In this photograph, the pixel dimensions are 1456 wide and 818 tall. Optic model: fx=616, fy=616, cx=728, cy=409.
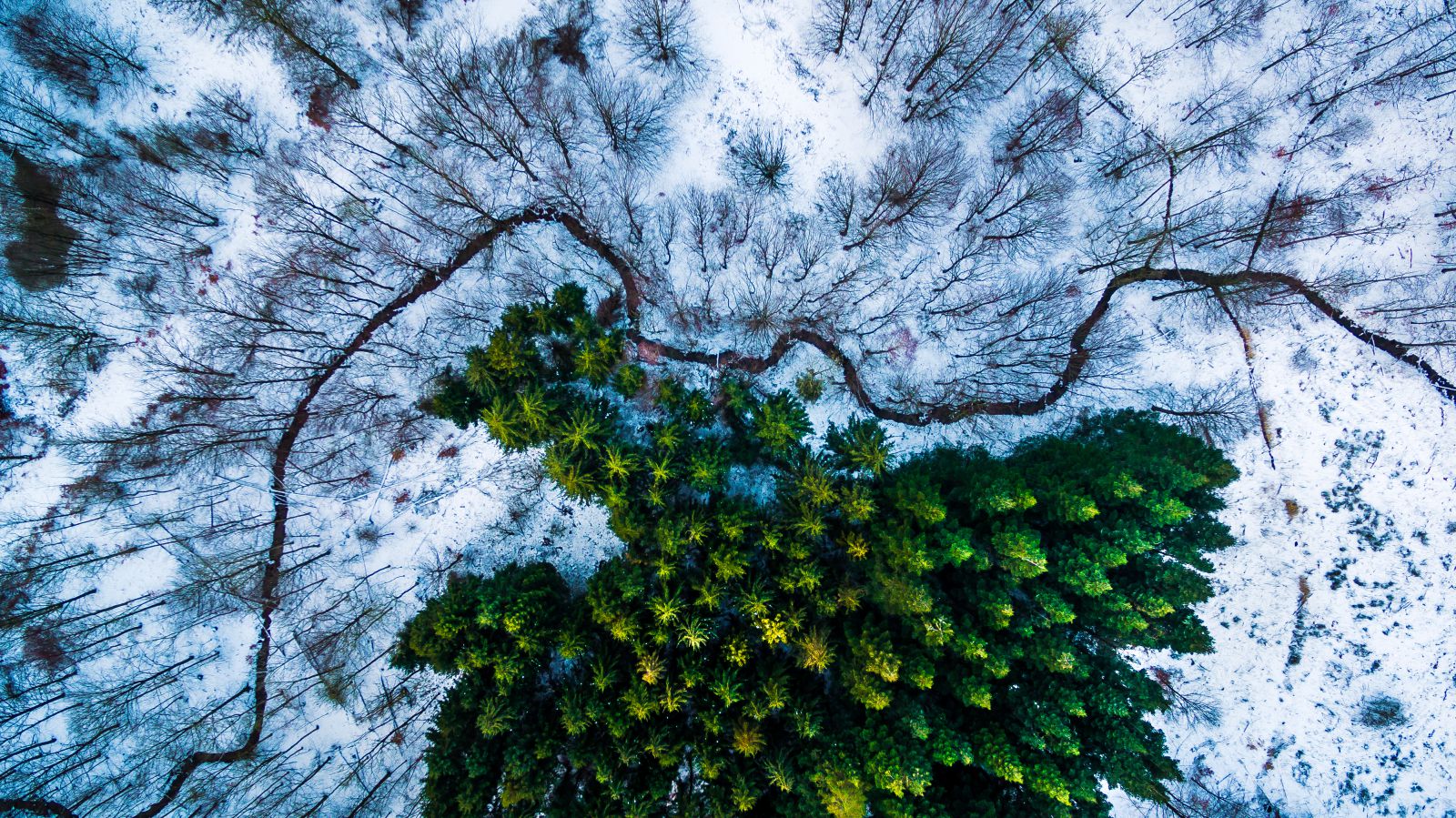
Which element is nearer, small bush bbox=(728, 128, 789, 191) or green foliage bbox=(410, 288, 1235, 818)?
green foliage bbox=(410, 288, 1235, 818)

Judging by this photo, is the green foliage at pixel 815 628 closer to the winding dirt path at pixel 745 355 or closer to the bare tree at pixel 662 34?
the winding dirt path at pixel 745 355

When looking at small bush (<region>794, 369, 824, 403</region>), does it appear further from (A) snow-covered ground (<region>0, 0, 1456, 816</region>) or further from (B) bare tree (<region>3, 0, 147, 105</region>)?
(B) bare tree (<region>3, 0, 147, 105</region>)

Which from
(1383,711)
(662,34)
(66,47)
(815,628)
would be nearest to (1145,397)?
(1383,711)

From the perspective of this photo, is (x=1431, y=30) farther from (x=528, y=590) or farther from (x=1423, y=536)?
(x=528, y=590)

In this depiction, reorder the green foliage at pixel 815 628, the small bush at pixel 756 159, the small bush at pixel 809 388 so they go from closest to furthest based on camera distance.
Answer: the green foliage at pixel 815 628, the small bush at pixel 809 388, the small bush at pixel 756 159

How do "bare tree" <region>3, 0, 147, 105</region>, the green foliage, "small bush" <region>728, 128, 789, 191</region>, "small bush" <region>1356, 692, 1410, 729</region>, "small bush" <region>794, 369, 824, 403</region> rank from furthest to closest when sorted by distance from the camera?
"small bush" <region>1356, 692, 1410, 729</region>, "small bush" <region>728, 128, 789, 191</region>, "small bush" <region>794, 369, 824, 403</region>, "bare tree" <region>3, 0, 147, 105</region>, the green foliage

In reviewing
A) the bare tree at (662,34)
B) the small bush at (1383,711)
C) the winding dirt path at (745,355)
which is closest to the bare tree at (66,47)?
the winding dirt path at (745,355)

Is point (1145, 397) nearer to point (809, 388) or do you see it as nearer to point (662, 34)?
point (809, 388)

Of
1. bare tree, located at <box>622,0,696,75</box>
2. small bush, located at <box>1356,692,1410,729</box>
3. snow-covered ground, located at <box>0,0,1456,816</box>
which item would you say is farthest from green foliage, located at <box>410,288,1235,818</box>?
small bush, located at <box>1356,692,1410,729</box>
